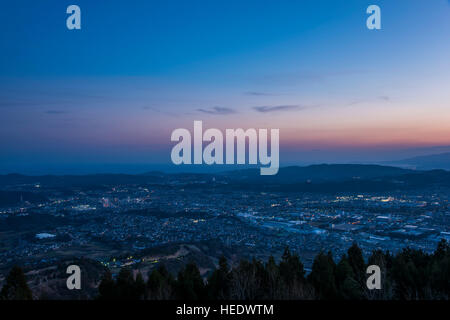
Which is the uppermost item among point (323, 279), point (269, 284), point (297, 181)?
point (269, 284)

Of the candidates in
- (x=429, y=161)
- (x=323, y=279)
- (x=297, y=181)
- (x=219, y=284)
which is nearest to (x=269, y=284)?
(x=219, y=284)

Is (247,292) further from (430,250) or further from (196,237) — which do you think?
(196,237)

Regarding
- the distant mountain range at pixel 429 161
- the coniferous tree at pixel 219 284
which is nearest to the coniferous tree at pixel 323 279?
the coniferous tree at pixel 219 284

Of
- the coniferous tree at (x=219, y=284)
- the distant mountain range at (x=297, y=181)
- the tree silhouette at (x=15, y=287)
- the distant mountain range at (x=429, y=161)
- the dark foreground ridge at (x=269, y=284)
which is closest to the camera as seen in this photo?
the tree silhouette at (x=15, y=287)

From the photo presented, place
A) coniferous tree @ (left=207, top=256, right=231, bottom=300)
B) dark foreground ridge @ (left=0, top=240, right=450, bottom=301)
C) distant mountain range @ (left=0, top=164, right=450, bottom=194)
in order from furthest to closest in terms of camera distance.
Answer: distant mountain range @ (left=0, top=164, right=450, bottom=194) < coniferous tree @ (left=207, top=256, right=231, bottom=300) < dark foreground ridge @ (left=0, top=240, right=450, bottom=301)

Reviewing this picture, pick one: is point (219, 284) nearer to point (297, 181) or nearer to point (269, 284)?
point (269, 284)

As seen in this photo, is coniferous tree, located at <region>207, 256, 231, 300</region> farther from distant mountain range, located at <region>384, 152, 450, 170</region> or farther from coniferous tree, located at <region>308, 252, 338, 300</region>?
distant mountain range, located at <region>384, 152, 450, 170</region>

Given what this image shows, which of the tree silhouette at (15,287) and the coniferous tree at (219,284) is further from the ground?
the tree silhouette at (15,287)

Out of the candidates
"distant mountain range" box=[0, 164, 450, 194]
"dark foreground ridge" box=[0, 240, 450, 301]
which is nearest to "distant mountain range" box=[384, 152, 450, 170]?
"distant mountain range" box=[0, 164, 450, 194]

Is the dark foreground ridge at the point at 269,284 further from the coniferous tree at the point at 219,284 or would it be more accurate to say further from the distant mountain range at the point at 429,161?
the distant mountain range at the point at 429,161

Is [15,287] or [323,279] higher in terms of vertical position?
[15,287]
